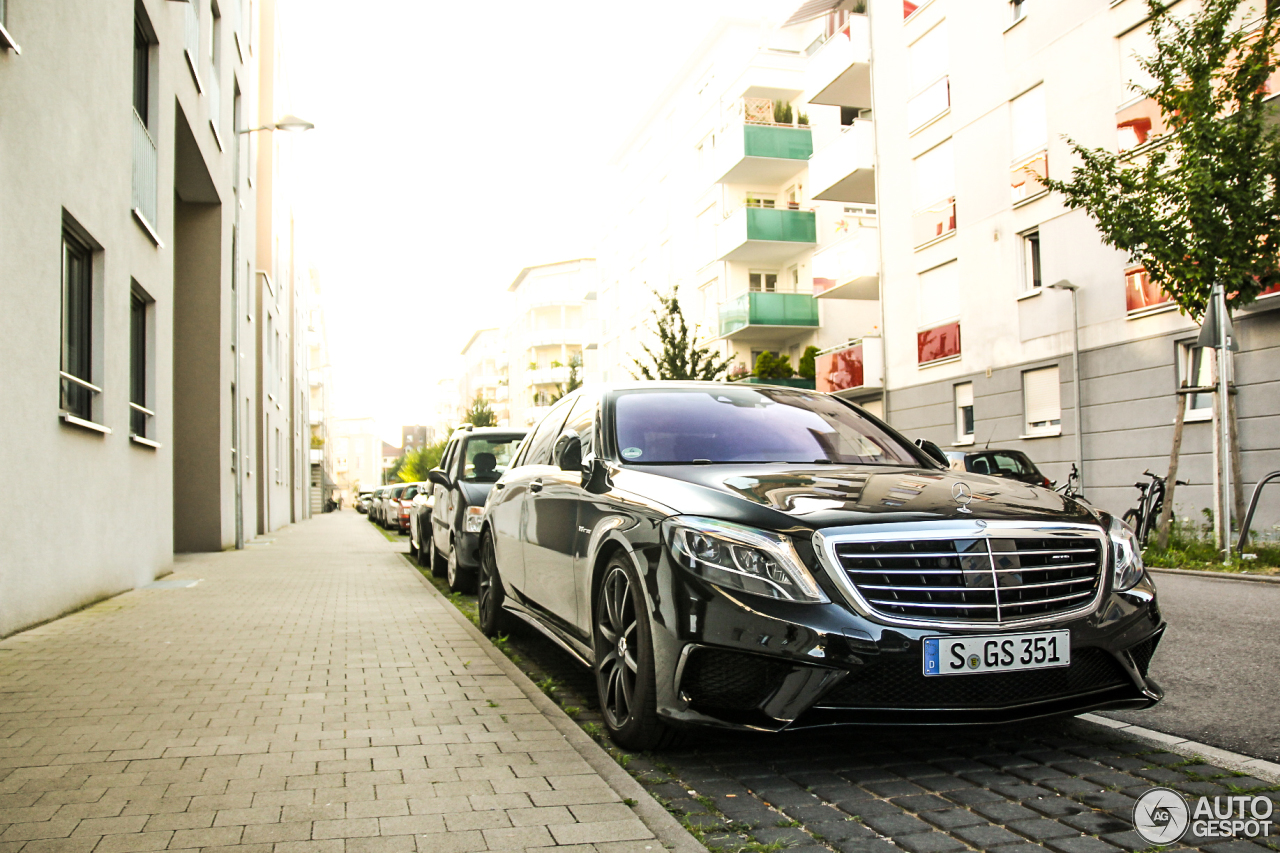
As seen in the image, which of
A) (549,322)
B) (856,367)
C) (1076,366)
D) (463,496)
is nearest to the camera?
(463,496)

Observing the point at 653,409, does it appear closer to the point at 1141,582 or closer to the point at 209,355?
the point at 1141,582

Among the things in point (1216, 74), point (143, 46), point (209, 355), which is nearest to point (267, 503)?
point (209, 355)

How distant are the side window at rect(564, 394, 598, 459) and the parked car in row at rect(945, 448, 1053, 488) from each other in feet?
33.7

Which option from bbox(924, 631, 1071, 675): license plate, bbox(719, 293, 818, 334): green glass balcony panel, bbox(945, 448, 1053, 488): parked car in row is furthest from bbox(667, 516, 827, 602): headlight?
bbox(719, 293, 818, 334): green glass balcony panel

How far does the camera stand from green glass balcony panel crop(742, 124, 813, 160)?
34.8m

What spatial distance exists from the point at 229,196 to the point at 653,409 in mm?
15855

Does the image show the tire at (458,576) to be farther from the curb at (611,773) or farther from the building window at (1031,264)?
the building window at (1031,264)

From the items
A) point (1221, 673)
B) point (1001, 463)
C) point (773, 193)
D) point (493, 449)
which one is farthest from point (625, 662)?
point (773, 193)

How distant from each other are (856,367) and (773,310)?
7.38 meters

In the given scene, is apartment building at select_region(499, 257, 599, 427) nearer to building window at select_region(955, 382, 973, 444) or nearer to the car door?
building window at select_region(955, 382, 973, 444)

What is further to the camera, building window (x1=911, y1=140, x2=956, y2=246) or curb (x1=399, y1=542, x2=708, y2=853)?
building window (x1=911, y1=140, x2=956, y2=246)

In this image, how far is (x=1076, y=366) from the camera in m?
18.5

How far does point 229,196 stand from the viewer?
19.0 meters

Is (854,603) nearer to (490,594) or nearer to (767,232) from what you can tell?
(490,594)
